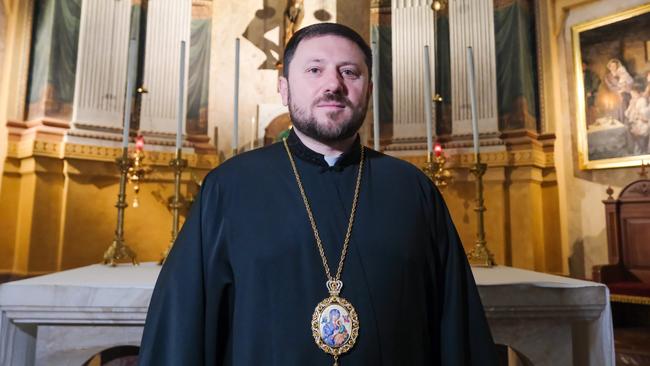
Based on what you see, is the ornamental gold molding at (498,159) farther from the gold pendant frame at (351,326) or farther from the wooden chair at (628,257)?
the gold pendant frame at (351,326)

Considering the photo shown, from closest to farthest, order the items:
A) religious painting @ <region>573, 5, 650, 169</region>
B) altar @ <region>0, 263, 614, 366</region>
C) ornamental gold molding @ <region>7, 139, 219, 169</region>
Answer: altar @ <region>0, 263, 614, 366</region> < ornamental gold molding @ <region>7, 139, 219, 169</region> < religious painting @ <region>573, 5, 650, 169</region>

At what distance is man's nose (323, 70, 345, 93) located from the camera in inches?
46.8

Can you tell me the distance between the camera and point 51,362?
5.63 feet

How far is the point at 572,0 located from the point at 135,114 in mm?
6305

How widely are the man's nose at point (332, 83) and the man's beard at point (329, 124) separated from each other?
0.5 inches

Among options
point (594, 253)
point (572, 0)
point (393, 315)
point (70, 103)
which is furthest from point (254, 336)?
point (572, 0)

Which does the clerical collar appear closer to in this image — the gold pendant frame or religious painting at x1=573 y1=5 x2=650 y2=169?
the gold pendant frame

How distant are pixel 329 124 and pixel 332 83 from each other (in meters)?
0.11

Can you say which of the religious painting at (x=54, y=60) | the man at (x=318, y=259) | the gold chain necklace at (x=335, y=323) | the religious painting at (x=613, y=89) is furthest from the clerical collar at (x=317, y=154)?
the religious painting at (x=613, y=89)

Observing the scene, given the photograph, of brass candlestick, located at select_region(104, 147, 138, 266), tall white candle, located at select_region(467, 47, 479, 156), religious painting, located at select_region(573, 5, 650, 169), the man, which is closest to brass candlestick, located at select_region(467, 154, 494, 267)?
tall white candle, located at select_region(467, 47, 479, 156)

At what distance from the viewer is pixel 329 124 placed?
1214 mm

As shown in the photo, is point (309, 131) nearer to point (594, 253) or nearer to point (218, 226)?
point (218, 226)

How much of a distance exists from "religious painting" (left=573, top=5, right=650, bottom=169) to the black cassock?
6.10 m

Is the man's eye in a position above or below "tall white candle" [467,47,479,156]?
below
